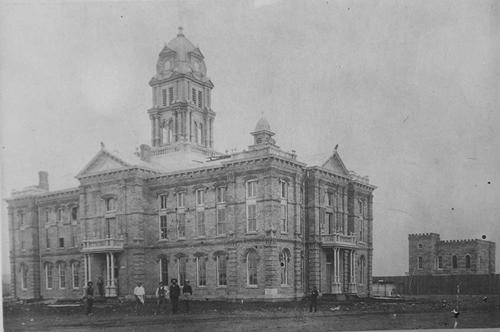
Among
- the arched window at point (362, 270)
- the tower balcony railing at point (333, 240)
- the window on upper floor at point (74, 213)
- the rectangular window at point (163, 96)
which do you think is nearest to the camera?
the tower balcony railing at point (333, 240)

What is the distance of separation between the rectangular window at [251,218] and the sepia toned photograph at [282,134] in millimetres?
78

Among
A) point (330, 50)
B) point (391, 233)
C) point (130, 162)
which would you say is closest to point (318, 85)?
point (330, 50)

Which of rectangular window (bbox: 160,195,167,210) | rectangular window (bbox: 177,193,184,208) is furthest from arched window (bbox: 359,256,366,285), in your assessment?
rectangular window (bbox: 160,195,167,210)

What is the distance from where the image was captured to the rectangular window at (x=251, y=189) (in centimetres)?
3309

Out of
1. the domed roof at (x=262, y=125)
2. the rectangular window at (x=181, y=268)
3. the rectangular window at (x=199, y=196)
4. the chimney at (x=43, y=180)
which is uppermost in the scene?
the domed roof at (x=262, y=125)

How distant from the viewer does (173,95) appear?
138 ft

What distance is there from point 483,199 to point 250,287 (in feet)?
46.8

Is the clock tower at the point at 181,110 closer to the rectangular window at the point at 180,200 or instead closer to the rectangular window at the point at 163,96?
the rectangular window at the point at 163,96

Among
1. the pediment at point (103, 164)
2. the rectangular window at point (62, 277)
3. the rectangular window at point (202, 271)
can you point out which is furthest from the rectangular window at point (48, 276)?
the rectangular window at point (202, 271)

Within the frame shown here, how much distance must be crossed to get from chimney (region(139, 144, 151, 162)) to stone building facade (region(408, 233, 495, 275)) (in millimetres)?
17557

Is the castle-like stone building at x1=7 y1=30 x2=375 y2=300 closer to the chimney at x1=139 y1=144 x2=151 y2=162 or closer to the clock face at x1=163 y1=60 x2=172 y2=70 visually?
the chimney at x1=139 y1=144 x2=151 y2=162

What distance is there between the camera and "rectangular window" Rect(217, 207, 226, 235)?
34938 mm

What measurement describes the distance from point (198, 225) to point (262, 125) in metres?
9.73

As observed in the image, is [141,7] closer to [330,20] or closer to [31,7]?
[31,7]
